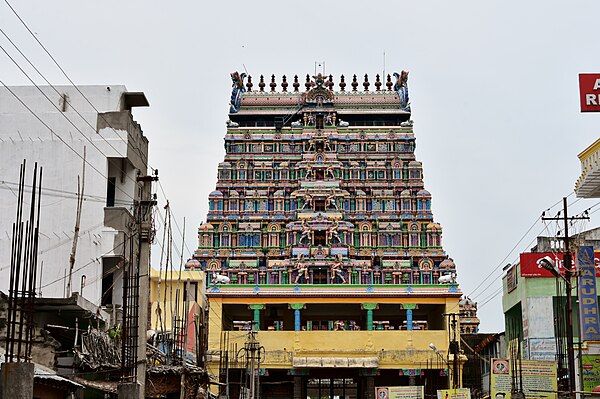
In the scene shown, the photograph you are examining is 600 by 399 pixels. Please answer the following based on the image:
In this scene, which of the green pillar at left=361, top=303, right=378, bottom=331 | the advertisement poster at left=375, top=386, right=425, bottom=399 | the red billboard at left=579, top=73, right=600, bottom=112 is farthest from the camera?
the green pillar at left=361, top=303, right=378, bottom=331

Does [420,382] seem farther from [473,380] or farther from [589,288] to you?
[589,288]

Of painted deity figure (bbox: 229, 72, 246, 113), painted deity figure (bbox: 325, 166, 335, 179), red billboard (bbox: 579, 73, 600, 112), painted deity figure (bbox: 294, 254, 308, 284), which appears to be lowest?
red billboard (bbox: 579, 73, 600, 112)

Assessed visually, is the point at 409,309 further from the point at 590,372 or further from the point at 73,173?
the point at 73,173

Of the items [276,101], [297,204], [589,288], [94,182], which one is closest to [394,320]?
[297,204]

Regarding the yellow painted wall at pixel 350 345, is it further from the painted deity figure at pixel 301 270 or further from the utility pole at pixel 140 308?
the utility pole at pixel 140 308

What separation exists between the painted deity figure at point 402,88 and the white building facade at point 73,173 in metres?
55.7

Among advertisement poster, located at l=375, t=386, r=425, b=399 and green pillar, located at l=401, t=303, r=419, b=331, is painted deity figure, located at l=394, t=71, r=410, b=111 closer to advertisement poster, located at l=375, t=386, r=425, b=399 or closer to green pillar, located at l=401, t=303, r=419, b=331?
green pillar, located at l=401, t=303, r=419, b=331

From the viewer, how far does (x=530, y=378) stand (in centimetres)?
4034

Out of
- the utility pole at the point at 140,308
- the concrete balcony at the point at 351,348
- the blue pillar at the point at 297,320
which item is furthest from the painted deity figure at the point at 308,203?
the utility pole at the point at 140,308

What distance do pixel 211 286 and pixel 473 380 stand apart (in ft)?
69.8

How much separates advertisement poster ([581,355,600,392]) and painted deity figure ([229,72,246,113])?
61.3 metres

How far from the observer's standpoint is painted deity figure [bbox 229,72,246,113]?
95.3 meters

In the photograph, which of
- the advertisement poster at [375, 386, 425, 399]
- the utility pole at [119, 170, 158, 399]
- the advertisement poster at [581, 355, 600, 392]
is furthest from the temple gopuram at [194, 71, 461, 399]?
the utility pole at [119, 170, 158, 399]

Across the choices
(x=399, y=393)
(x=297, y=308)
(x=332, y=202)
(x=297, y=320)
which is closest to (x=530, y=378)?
(x=399, y=393)
